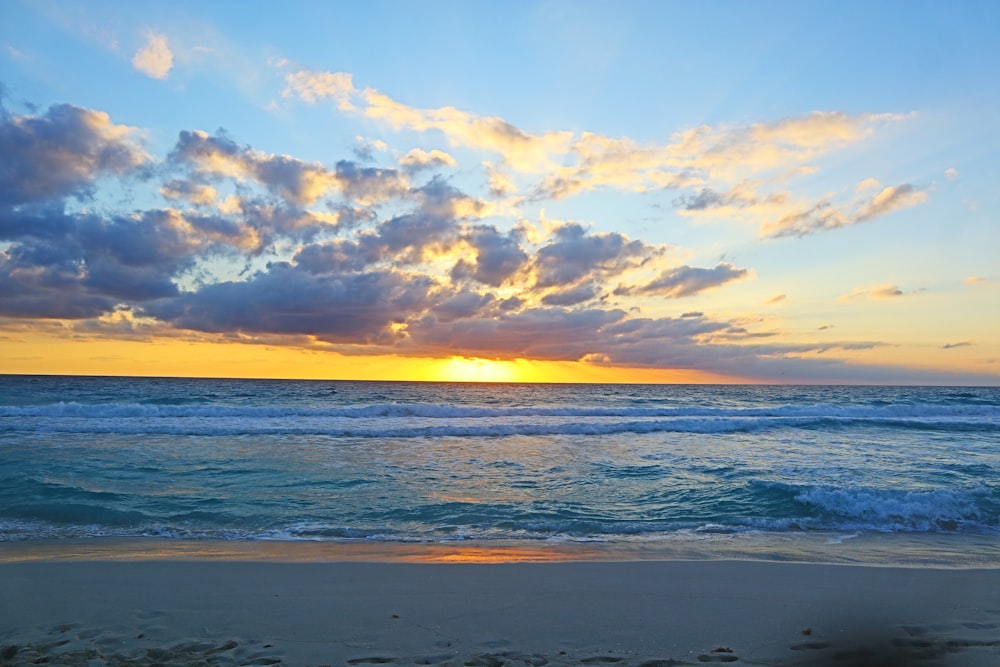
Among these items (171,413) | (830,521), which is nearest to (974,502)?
(830,521)

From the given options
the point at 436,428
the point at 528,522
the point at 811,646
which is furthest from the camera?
the point at 436,428

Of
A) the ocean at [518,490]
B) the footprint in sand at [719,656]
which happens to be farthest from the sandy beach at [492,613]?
the ocean at [518,490]

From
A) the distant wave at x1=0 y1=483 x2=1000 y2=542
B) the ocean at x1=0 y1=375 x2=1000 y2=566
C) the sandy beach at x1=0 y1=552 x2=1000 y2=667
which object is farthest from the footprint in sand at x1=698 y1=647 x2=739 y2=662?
the distant wave at x1=0 y1=483 x2=1000 y2=542

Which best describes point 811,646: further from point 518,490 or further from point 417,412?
point 417,412

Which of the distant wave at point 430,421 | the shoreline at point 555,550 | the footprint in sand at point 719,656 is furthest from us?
the distant wave at point 430,421

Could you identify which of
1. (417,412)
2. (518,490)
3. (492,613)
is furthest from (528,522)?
(417,412)

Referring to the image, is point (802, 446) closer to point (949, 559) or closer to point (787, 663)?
point (949, 559)

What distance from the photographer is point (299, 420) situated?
105ft

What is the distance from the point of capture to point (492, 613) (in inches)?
235

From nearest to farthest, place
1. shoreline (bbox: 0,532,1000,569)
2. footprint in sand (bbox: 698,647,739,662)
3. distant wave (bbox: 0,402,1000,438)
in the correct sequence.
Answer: footprint in sand (bbox: 698,647,739,662) < shoreline (bbox: 0,532,1000,569) < distant wave (bbox: 0,402,1000,438)

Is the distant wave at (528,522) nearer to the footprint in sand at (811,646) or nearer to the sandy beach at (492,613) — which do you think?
the sandy beach at (492,613)

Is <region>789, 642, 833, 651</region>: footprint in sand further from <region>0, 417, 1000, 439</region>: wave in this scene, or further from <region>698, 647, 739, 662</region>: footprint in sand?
<region>0, 417, 1000, 439</region>: wave

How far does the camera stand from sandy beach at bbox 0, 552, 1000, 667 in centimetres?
501

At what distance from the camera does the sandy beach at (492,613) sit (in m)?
5.01
